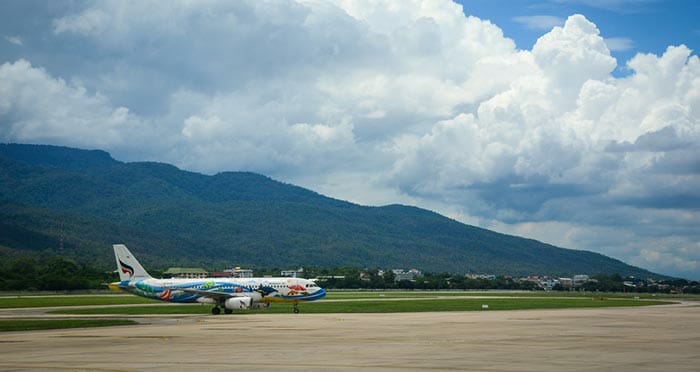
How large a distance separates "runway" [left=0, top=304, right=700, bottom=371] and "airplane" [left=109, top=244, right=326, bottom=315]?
56.5ft

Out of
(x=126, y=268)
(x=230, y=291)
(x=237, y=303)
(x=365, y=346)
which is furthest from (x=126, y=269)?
(x=365, y=346)

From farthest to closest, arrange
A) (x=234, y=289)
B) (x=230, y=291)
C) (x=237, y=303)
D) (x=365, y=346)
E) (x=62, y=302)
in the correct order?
(x=62, y=302) < (x=234, y=289) < (x=230, y=291) < (x=237, y=303) < (x=365, y=346)

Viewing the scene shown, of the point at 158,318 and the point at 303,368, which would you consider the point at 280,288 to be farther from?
the point at 303,368

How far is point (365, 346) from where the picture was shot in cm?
3762

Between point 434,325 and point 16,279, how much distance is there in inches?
4470

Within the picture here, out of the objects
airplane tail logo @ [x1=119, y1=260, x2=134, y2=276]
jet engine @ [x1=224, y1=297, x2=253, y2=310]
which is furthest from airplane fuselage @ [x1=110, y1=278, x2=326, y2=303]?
airplane tail logo @ [x1=119, y1=260, x2=134, y2=276]

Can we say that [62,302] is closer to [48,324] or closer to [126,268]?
[126,268]

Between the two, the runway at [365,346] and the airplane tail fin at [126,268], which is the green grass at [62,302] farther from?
the runway at [365,346]

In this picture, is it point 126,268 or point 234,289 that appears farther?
point 126,268

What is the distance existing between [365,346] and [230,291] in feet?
129

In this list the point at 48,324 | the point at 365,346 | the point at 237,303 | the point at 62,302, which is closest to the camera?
the point at 365,346

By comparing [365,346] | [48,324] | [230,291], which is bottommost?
[365,346]

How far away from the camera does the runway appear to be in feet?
99.2

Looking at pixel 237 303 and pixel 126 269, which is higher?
pixel 126 269
